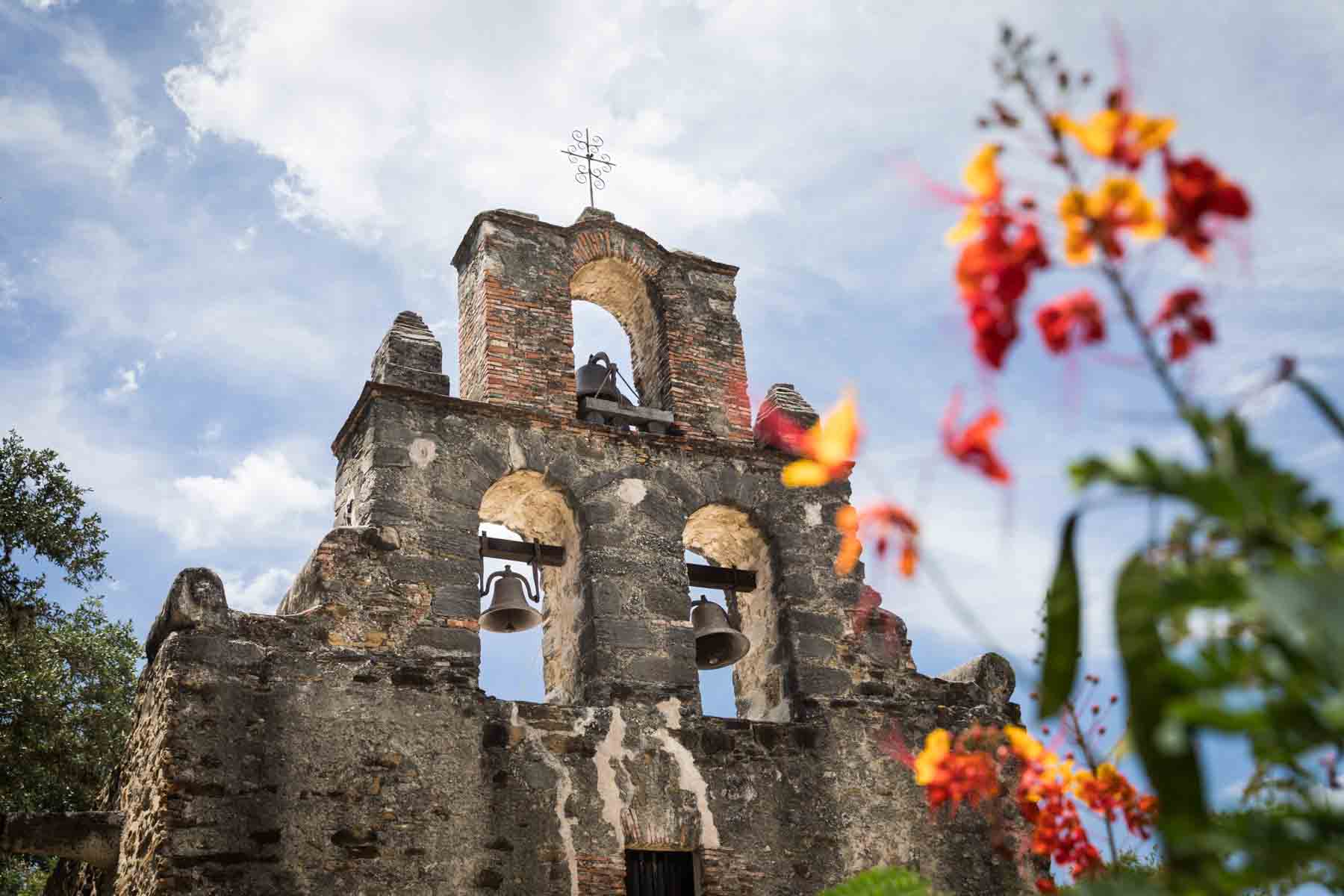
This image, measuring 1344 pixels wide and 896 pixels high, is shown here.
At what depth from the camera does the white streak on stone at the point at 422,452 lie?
8.03 meters

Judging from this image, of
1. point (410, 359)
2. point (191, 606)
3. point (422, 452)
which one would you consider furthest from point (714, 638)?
point (191, 606)

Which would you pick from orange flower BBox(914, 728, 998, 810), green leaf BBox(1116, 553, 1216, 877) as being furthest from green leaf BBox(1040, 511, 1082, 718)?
orange flower BBox(914, 728, 998, 810)

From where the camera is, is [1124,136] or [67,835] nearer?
[1124,136]

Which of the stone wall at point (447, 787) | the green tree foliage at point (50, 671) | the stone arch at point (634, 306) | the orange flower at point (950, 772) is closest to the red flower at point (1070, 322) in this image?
the orange flower at point (950, 772)

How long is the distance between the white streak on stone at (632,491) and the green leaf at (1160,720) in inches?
277

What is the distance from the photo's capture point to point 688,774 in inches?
303

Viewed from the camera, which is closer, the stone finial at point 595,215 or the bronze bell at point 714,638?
the bronze bell at point 714,638

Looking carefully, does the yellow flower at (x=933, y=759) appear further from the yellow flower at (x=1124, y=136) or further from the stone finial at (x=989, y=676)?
the stone finial at (x=989, y=676)

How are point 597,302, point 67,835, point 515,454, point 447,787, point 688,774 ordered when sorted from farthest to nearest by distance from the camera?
point 597,302, point 515,454, point 688,774, point 447,787, point 67,835

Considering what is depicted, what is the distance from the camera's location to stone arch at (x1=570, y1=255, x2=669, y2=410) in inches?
372

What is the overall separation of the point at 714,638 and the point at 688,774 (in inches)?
40.2

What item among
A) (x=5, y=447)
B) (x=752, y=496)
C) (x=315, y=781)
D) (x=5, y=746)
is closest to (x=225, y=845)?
(x=315, y=781)

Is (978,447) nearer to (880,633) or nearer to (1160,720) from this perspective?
(1160,720)

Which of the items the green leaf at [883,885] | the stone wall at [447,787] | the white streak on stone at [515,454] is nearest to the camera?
the green leaf at [883,885]
